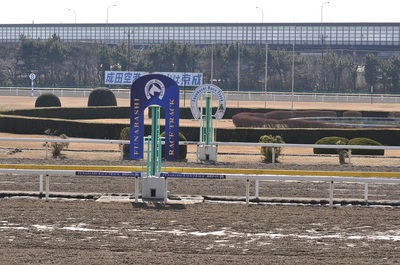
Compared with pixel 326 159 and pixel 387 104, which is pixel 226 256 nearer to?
pixel 326 159

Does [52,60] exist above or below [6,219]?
above

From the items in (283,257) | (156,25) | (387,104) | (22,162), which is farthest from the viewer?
(156,25)

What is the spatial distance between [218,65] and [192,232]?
8133 centimetres

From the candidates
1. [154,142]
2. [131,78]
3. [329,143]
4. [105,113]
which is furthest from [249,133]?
[131,78]

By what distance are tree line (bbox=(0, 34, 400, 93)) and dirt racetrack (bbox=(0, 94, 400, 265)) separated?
76156 millimetres

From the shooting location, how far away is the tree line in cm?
9231

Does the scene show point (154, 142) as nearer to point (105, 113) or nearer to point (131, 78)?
point (105, 113)

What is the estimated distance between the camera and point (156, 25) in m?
110

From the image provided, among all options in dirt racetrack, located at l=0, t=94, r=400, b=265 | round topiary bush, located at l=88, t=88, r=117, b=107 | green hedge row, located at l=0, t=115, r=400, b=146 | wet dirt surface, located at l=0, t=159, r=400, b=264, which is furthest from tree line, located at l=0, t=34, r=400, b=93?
dirt racetrack, located at l=0, t=94, r=400, b=265

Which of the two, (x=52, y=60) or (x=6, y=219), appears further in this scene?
(x=52, y=60)

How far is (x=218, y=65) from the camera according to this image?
93.9 m

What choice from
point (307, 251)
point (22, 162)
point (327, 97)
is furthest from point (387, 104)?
point (307, 251)

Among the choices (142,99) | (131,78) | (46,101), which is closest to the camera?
(142,99)

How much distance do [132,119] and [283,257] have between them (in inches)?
242
